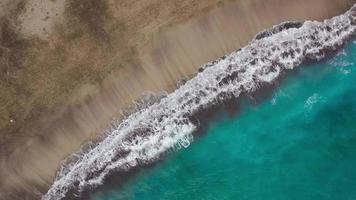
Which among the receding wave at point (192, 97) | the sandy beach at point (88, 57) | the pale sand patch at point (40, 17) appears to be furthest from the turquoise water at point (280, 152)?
the pale sand patch at point (40, 17)

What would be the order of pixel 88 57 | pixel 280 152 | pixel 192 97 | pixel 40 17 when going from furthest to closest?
pixel 280 152 < pixel 192 97 < pixel 88 57 < pixel 40 17

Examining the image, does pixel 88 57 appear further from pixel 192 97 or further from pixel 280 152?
pixel 280 152

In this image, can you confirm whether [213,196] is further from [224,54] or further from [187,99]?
[224,54]

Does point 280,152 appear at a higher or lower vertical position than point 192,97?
lower

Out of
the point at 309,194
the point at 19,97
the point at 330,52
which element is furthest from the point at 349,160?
the point at 19,97

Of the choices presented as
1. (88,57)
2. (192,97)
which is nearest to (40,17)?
(88,57)
